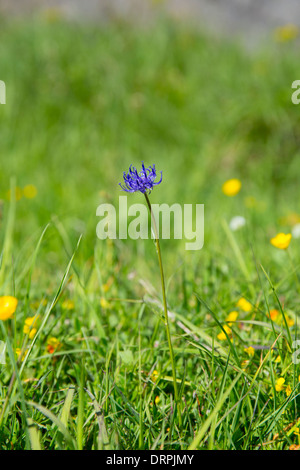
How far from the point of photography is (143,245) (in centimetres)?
199

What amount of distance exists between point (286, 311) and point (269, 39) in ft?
10.7

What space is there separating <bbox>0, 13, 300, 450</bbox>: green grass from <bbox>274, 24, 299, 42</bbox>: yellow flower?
0.21 ft

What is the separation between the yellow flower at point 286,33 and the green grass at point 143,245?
0.21 ft

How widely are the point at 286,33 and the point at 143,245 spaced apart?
2597mm

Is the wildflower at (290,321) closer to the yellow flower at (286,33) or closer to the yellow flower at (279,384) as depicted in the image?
the yellow flower at (279,384)

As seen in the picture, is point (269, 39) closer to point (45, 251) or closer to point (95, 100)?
point (95, 100)

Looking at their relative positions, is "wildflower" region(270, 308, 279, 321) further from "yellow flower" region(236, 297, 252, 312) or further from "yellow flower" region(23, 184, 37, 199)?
"yellow flower" region(23, 184, 37, 199)

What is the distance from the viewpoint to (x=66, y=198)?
8.38 ft

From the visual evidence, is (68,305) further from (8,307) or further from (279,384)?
(279,384)

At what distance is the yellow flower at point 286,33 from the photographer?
146 inches

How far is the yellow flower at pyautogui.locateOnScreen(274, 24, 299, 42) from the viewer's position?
372cm

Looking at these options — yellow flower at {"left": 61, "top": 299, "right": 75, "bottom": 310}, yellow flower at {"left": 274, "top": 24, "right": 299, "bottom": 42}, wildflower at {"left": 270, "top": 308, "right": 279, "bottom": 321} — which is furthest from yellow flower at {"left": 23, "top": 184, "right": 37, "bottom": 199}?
yellow flower at {"left": 274, "top": 24, "right": 299, "bottom": 42}

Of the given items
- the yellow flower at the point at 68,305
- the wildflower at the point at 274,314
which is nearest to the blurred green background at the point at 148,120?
the yellow flower at the point at 68,305
